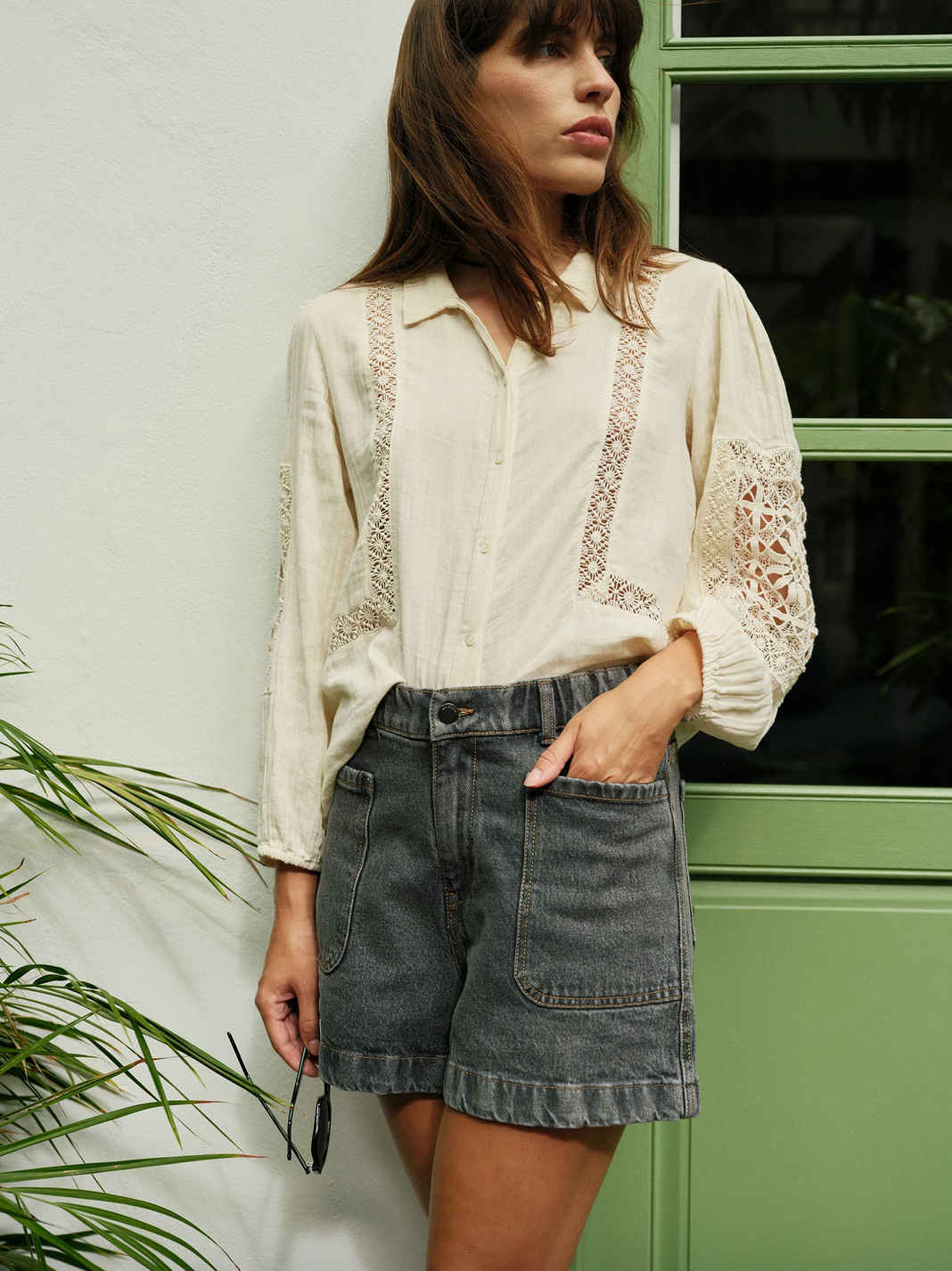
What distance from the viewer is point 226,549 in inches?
53.7

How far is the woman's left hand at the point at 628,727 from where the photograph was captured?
0.89 meters

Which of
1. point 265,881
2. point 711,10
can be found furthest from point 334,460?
point 711,10

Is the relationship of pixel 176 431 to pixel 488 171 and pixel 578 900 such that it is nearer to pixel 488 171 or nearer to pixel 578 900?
pixel 488 171

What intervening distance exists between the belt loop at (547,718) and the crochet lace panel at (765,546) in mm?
221

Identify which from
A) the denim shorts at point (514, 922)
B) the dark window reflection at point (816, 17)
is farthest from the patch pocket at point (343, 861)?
the dark window reflection at point (816, 17)

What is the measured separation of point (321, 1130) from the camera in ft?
3.50

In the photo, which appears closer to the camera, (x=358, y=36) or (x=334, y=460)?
(x=334, y=460)

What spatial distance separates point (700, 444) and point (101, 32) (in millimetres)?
1043

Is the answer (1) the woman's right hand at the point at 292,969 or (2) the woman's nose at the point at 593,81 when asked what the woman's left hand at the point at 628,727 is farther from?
(2) the woman's nose at the point at 593,81

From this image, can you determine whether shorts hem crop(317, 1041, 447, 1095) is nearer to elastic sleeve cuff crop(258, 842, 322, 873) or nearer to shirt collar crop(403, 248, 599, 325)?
elastic sleeve cuff crop(258, 842, 322, 873)

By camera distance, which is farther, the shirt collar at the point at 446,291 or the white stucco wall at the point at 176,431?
the white stucco wall at the point at 176,431

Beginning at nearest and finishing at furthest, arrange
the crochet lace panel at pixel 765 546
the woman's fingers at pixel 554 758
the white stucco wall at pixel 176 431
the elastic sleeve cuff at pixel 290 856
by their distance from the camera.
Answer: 1. the woman's fingers at pixel 554 758
2. the crochet lace panel at pixel 765 546
3. the elastic sleeve cuff at pixel 290 856
4. the white stucco wall at pixel 176 431

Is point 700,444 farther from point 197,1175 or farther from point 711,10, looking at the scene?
point 197,1175

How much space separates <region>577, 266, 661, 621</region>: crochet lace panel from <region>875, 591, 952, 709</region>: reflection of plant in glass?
61 cm
